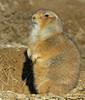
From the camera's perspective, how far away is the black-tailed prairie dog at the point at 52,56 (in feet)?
27.7

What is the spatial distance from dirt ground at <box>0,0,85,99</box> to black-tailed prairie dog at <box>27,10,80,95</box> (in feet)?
2.36

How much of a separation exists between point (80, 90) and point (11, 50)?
214 centimetres

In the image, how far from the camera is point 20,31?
44.5ft

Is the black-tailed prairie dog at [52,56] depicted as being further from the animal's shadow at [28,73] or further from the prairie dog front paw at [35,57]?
the animal's shadow at [28,73]

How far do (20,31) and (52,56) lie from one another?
520 cm

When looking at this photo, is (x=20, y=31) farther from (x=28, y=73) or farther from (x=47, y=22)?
(x=47, y=22)

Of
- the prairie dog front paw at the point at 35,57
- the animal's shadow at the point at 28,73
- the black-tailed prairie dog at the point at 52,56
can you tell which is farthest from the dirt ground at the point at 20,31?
the prairie dog front paw at the point at 35,57

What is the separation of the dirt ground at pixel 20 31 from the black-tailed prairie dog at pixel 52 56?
0.72 meters

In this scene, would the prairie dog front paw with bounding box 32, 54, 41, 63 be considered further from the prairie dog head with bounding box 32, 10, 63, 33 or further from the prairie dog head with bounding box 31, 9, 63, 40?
the prairie dog head with bounding box 32, 10, 63, 33

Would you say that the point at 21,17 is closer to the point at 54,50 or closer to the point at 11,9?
the point at 11,9

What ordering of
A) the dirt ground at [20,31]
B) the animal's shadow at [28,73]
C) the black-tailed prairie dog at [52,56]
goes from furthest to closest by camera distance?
1. the dirt ground at [20,31]
2. the animal's shadow at [28,73]
3. the black-tailed prairie dog at [52,56]

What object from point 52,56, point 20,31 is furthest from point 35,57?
point 20,31

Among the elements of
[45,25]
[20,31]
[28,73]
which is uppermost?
[45,25]

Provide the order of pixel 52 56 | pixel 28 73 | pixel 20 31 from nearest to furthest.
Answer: pixel 52 56 → pixel 28 73 → pixel 20 31
